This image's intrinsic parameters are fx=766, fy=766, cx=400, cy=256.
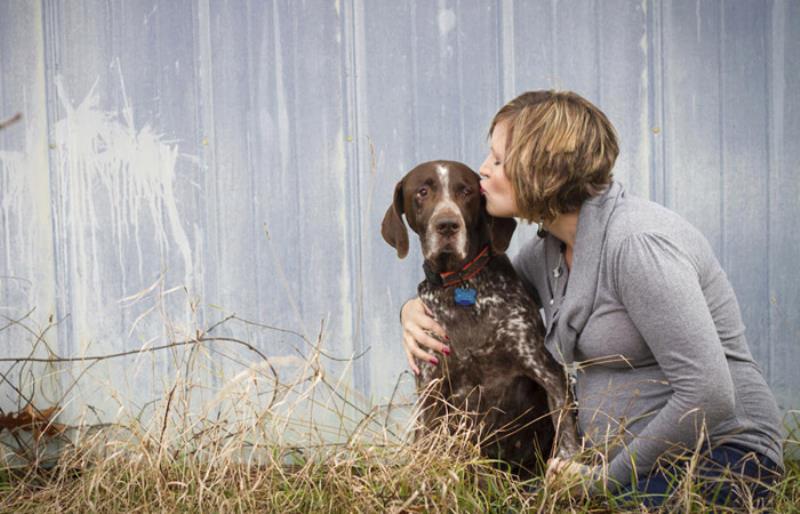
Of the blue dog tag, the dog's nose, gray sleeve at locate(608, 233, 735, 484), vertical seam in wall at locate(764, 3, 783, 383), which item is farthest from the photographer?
vertical seam in wall at locate(764, 3, 783, 383)

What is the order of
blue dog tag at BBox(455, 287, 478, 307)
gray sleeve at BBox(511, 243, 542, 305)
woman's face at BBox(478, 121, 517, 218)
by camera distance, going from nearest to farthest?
1. woman's face at BBox(478, 121, 517, 218)
2. blue dog tag at BBox(455, 287, 478, 307)
3. gray sleeve at BBox(511, 243, 542, 305)

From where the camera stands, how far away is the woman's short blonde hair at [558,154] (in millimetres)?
2168

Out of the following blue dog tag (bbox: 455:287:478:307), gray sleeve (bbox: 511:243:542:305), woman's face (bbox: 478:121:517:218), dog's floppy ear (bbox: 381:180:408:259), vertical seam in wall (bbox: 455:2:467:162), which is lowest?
blue dog tag (bbox: 455:287:478:307)

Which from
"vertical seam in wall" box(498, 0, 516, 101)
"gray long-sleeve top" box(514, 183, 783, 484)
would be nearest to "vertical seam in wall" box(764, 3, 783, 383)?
"vertical seam in wall" box(498, 0, 516, 101)

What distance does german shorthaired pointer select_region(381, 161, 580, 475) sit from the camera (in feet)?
8.46

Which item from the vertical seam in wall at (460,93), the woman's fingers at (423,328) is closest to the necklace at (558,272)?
the woman's fingers at (423,328)

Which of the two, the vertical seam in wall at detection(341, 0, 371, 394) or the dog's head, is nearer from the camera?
the dog's head

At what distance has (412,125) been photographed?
321 centimetres

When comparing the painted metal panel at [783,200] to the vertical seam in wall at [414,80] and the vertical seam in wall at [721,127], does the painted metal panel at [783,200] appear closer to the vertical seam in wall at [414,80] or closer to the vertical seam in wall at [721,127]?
the vertical seam in wall at [721,127]

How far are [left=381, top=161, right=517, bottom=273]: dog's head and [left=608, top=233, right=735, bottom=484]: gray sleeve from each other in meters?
0.65

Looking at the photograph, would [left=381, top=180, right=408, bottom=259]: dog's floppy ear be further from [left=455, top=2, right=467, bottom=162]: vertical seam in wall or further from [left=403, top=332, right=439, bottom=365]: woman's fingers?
[left=455, top=2, right=467, bottom=162]: vertical seam in wall

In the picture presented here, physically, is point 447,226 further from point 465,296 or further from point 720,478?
point 720,478

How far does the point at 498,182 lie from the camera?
2361 mm

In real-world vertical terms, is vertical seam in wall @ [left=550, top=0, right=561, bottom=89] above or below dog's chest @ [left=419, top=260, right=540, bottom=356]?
above
